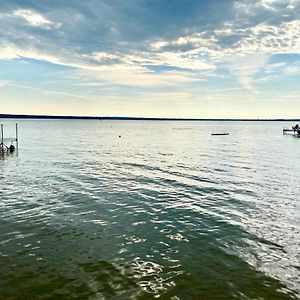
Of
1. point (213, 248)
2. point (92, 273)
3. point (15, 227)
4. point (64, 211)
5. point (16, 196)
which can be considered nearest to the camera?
point (92, 273)

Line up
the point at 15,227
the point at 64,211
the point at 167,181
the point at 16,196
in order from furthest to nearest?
the point at 167,181 < the point at 16,196 < the point at 64,211 < the point at 15,227

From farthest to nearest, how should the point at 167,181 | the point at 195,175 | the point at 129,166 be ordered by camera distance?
the point at 129,166, the point at 195,175, the point at 167,181

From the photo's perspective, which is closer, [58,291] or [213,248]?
[58,291]

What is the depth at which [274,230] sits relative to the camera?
57.9 ft

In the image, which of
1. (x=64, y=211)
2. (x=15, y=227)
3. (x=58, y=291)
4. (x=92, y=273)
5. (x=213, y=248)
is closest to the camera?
(x=58, y=291)

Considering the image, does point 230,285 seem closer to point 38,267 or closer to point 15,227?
point 38,267

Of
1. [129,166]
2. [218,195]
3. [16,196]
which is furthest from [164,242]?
[129,166]

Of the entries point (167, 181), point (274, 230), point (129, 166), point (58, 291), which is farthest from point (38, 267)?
point (129, 166)

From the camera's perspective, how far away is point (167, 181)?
31422 millimetres

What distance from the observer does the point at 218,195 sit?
2530 cm

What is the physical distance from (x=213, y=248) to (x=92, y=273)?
5.88m

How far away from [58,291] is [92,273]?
158 centimetres

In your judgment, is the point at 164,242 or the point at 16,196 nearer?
the point at 164,242

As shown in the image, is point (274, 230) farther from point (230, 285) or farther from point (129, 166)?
point (129, 166)
